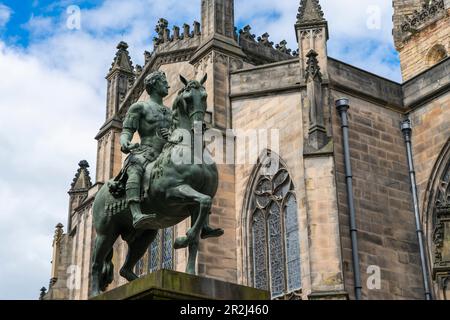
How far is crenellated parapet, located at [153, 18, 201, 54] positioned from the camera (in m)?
21.2

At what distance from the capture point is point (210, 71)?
18.9m

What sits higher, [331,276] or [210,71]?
[210,71]

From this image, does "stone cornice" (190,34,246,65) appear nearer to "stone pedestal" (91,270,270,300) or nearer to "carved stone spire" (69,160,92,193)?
"carved stone spire" (69,160,92,193)

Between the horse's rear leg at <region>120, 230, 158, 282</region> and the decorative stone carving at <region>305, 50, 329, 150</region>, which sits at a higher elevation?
the decorative stone carving at <region>305, 50, 329, 150</region>

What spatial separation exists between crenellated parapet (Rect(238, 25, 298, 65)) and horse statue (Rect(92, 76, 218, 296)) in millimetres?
13295

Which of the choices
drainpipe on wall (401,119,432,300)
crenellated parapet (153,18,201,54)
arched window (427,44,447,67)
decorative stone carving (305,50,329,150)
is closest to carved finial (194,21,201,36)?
crenellated parapet (153,18,201,54)

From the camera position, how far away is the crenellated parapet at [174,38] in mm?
21219

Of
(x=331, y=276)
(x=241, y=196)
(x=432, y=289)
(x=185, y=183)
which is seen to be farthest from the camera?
(x=241, y=196)

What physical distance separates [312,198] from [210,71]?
16.0 ft

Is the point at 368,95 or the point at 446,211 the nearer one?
the point at 446,211

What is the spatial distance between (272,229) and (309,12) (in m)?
5.29

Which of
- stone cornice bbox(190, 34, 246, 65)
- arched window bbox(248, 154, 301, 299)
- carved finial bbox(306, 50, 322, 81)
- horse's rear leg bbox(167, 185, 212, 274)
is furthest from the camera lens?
stone cornice bbox(190, 34, 246, 65)
